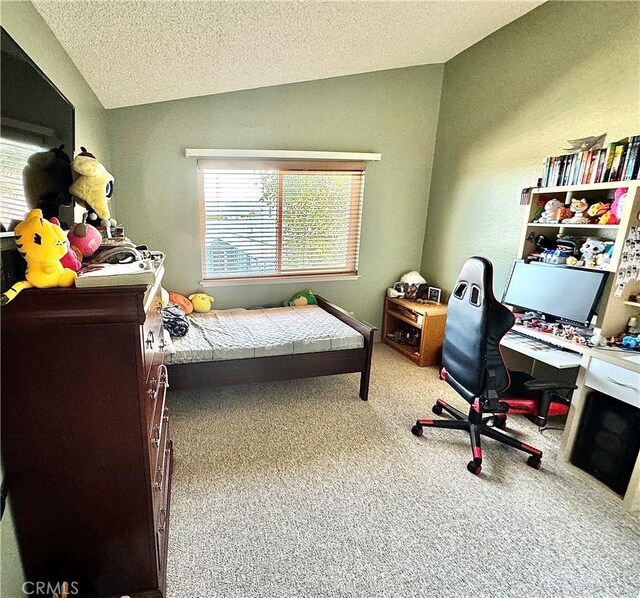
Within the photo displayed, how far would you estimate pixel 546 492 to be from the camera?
1887mm

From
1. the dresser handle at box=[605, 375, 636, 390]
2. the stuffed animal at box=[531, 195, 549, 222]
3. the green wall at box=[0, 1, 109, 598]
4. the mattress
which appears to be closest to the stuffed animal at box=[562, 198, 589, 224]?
the stuffed animal at box=[531, 195, 549, 222]

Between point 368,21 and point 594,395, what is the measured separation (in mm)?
2581

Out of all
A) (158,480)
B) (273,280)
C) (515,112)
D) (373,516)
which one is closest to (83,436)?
(158,480)

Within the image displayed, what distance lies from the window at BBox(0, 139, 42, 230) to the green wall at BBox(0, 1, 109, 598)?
423mm

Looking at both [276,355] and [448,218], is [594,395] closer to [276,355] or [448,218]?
[276,355]

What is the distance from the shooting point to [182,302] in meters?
3.22

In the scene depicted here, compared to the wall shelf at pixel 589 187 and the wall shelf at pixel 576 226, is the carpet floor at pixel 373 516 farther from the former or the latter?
the wall shelf at pixel 589 187

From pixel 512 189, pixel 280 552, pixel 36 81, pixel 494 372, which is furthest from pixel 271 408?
pixel 512 189

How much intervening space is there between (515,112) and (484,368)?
2232 mm

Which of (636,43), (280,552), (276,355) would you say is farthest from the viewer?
(276,355)

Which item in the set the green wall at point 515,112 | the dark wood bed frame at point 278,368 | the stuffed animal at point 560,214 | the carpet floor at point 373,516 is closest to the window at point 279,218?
the green wall at point 515,112

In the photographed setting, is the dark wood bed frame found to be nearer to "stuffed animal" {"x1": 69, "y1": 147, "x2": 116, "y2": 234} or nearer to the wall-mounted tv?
"stuffed animal" {"x1": 69, "y1": 147, "x2": 116, "y2": 234}

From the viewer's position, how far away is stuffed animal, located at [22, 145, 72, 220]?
42.8 inches

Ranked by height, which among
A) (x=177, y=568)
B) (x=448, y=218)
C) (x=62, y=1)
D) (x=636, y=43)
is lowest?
(x=177, y=568)
